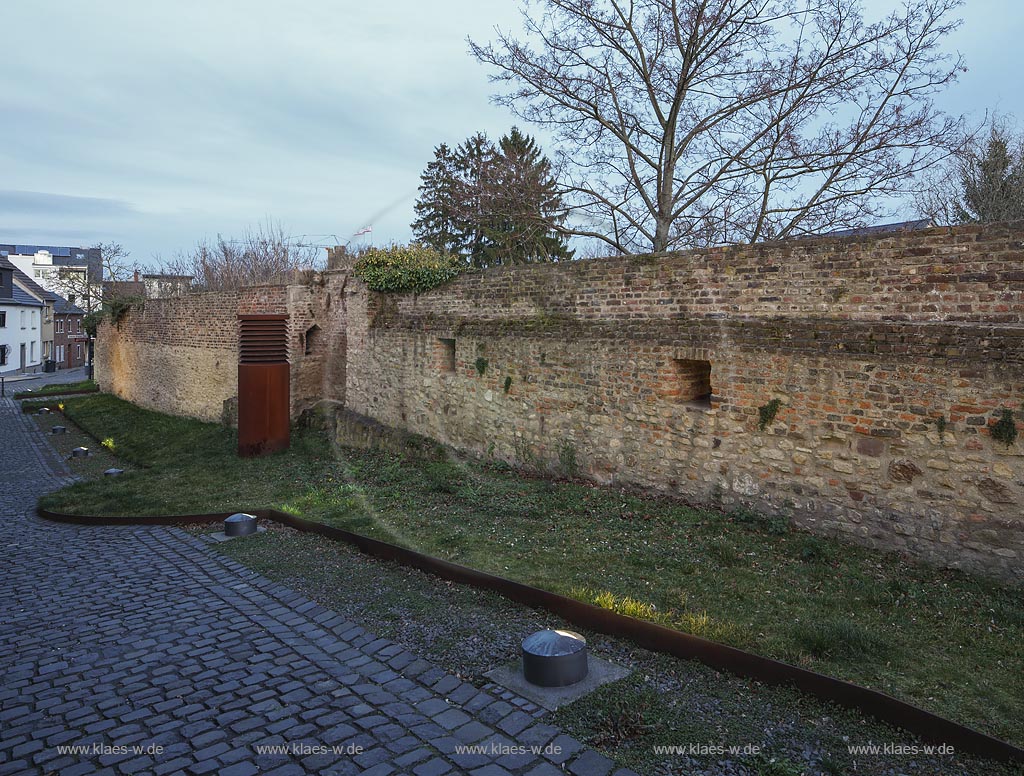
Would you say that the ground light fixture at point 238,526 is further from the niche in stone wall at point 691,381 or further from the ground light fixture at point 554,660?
the niche in stone wall at point 691,381

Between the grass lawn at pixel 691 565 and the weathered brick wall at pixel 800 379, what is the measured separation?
0.41 m

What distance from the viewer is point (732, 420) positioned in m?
7.41

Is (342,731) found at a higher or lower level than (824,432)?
lower

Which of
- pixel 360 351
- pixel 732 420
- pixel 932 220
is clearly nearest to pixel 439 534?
pixel 732 420

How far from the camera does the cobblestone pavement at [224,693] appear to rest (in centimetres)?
365

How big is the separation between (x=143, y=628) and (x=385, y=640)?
6.90 feet

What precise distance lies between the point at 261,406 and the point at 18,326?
47.2 meters

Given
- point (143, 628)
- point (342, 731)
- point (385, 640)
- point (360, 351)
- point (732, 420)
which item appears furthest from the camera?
point (360, 351)

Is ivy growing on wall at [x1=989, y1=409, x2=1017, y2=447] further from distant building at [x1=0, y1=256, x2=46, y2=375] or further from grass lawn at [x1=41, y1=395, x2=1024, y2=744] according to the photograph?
distant building at [x1=0, y1=256, x2=46, y2=375]

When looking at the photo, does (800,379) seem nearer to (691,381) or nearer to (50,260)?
(691,381)

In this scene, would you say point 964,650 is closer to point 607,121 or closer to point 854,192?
point 854,192

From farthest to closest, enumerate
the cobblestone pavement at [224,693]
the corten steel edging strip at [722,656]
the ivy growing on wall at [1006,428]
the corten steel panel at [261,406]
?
the corten steel panel at [261,406] → the ivy growing on wall at [1006,428] → the cobblestone pavement at [224,693] → the corten steel edging strip at [722,656]

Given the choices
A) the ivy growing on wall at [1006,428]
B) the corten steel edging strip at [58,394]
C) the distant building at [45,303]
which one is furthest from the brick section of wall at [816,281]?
the distant building at [45,303]

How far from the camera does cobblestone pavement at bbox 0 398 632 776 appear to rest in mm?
3646
